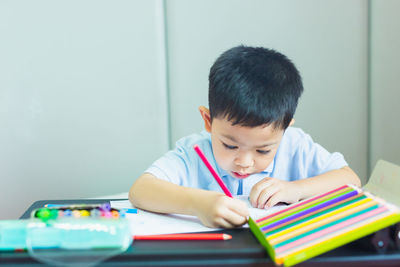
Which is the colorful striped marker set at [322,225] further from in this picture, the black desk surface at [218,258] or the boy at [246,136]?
the boy at [246,136]

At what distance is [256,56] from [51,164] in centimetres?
70

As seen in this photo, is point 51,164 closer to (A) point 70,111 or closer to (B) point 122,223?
(A) point 70,111

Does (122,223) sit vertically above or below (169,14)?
below

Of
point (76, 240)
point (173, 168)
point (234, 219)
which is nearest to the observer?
point (76, 240)

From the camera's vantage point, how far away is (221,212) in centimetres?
55

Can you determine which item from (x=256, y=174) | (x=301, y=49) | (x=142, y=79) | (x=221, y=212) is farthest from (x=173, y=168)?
(x=301, y=49)

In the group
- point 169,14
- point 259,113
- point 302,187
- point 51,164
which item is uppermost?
point 169,14

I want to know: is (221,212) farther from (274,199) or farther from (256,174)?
(256,174)

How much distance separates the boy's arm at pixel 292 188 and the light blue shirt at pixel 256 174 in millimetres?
50

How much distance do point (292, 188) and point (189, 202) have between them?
184mm

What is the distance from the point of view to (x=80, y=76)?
1229 millimetres

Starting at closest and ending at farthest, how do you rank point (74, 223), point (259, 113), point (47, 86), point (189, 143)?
point (74, 223), point (259, 113), point (189, 143), point (47, 86)

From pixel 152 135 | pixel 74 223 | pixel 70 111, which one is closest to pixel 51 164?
pixel 70 111

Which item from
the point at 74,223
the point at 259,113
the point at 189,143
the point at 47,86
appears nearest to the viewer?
the point at 74,223
